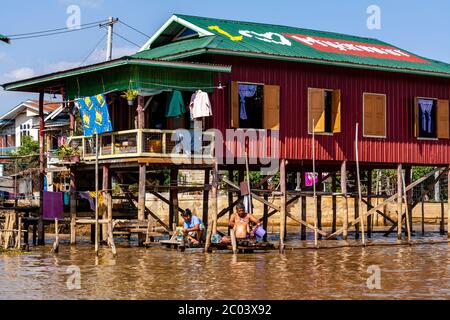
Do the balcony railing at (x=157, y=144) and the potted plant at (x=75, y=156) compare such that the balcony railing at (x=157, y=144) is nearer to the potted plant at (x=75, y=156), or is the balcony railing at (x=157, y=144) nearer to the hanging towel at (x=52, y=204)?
the potted plant at (x=75, y=156)

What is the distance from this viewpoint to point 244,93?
90.7 feet

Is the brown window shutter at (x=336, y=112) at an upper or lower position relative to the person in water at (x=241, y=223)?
upper

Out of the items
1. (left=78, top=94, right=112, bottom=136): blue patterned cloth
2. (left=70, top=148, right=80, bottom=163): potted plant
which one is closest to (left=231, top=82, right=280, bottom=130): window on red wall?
(left=78, top=94, right=112, bottom=136): blue patterned cloth

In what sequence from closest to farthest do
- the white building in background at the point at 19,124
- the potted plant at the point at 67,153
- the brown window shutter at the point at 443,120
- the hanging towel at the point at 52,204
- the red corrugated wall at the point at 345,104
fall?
1. the red corrugated wall at the point at 345,104
2. the potted plant at the point at 67,153
3. the hanging towel at the point at 52,204
4. the brown window shutter at the point at 443,120
5. the white building in background at the point at 19,124

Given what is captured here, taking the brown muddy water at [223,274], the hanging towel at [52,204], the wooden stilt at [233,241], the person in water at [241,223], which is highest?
the hanging towel at [52,204]

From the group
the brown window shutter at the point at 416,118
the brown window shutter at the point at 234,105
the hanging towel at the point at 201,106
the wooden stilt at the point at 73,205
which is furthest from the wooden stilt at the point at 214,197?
the brown window shutter at the point at 416,118

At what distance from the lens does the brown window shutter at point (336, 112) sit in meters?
29.1

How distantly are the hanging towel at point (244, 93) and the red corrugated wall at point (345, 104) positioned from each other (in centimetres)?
24

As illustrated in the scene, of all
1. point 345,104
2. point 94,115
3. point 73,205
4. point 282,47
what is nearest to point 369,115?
point 345,104

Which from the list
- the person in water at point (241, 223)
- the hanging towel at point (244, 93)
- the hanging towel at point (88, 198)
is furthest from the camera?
the hanging towel at point (88, 198)

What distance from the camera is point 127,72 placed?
26.3 metres

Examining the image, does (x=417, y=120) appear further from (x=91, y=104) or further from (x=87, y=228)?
(x=87, y=228)

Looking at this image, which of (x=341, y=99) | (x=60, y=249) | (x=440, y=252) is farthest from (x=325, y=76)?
(x=60, y=249)
